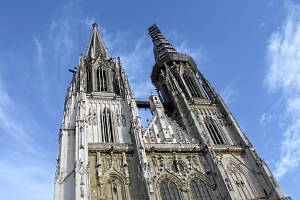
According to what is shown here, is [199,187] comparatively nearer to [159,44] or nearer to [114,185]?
[114,185]

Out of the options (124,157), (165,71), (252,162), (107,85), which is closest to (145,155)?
(124,157)

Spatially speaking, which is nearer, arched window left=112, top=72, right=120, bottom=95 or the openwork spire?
arched window left=112, top=72, right=120, bottom=95

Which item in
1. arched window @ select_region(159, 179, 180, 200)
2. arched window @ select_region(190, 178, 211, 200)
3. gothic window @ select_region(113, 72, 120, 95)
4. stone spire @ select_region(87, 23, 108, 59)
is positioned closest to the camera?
arched window @ select_region(159, 179, 180, 200)

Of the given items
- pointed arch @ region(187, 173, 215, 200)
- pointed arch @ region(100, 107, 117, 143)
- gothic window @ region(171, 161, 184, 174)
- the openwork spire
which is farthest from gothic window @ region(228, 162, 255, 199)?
the openwork spire

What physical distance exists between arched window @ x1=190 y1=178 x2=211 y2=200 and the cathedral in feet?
0.22

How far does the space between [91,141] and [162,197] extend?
22.1 ft

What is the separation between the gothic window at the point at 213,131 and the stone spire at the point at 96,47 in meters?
14.3

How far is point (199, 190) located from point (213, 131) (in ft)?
24.2

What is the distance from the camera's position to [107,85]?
28547 mm

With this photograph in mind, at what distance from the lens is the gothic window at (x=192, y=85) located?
3070 centimetres

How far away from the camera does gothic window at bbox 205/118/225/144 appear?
25.2 m

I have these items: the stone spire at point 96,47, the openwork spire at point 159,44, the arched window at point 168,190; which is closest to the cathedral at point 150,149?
the arched window at point 168,190

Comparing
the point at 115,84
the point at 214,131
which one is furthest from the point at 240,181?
the point at 115,84

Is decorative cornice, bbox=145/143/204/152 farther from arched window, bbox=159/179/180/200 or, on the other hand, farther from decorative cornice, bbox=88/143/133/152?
arched window, bbox=159/179/180/200
